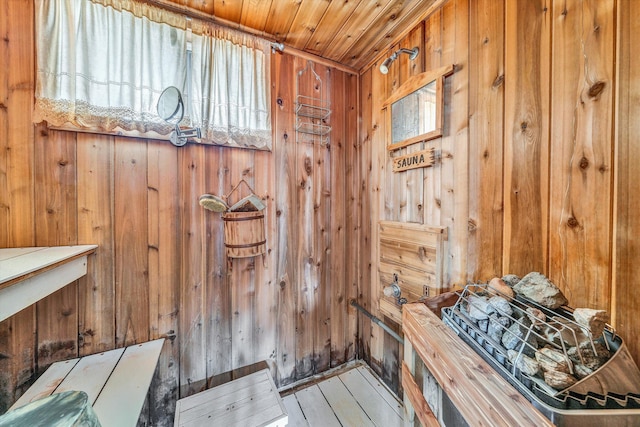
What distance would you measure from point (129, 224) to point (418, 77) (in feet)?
6.28

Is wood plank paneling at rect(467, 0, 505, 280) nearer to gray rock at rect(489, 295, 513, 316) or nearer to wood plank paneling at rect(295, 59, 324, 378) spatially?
gray rock at rect(489, 295, 513, 316)

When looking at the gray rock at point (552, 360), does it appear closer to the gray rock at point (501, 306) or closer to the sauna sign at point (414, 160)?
the gray rock at point (501, 306)

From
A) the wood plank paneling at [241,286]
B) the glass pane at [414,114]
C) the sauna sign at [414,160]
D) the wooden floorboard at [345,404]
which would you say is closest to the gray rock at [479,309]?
the sauna sign at [414,160]

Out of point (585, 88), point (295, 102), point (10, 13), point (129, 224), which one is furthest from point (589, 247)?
point (10, 13)

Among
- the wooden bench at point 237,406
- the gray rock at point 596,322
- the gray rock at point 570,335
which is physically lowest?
the wooden bench at point 237,406

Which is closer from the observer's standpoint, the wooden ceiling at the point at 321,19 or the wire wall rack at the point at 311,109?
the wooden ceiling at the point at 321,19

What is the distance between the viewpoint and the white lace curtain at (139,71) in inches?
43.8

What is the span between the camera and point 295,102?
1706mm

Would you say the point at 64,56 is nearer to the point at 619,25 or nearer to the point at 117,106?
the point at 117,106

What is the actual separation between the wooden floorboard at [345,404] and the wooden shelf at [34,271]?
146 cm

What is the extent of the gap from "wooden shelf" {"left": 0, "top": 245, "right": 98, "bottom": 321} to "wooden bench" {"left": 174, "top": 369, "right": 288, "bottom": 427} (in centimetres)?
88

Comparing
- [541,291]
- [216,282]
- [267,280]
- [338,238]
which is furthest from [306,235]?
[541,291]

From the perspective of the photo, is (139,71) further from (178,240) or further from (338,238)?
(338,238)

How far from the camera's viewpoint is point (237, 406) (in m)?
1.23
